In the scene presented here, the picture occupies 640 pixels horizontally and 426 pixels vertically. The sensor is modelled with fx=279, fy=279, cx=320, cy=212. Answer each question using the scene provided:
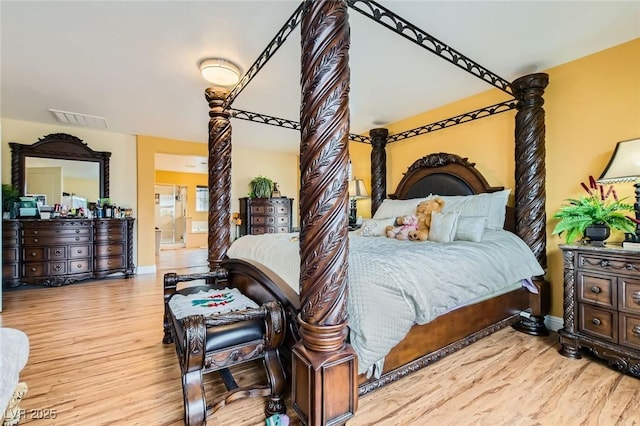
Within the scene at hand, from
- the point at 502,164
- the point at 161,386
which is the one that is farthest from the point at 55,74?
the point at 502,164

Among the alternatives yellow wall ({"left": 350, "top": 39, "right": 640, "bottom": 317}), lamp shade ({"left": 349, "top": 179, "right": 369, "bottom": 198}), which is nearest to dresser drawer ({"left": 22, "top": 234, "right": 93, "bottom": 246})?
lamp shade ({"left": 349, "top": 179, "right": 369, "bottom": 198})

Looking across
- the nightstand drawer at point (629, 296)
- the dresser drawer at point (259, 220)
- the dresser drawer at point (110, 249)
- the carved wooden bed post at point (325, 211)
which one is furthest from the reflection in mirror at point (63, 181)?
the nightstand drawer at point (629, 296)

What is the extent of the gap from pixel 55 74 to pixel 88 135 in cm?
243

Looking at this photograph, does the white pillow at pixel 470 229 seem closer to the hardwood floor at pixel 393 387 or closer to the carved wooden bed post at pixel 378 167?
the hardwood floor at pixel 393 387

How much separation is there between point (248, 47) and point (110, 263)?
168 inches

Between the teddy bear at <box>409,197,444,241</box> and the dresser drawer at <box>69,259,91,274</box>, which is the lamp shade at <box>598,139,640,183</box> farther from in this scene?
the dresser drawer at <box>69,259,91,274</box>

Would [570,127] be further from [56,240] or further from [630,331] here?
[56,240]

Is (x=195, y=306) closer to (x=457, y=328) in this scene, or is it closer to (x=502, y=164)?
(x=457, y=328)

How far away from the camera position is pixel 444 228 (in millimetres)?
2420

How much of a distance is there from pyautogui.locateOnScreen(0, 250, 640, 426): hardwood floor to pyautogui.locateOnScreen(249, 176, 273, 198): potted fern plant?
3.49 meters

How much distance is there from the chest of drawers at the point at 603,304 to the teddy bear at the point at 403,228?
3.70ft

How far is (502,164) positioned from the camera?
3082mm

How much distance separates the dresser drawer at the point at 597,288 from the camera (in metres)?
1.92

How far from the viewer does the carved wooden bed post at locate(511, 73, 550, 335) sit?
98.7 inches
